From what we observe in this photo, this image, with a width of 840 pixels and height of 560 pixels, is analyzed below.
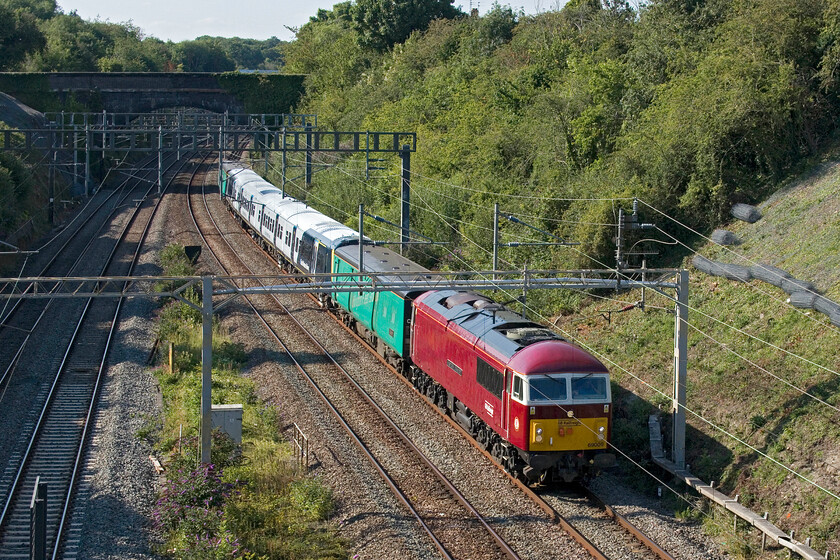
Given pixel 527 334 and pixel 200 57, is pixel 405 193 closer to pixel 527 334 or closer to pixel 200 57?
pixel 527 334

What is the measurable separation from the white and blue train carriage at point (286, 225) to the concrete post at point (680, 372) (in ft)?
44.3

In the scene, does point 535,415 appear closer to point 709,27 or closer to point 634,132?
point 634,132

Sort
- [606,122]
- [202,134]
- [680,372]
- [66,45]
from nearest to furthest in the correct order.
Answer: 1. [680,372]
2. [606,122]
3. [202,134]
4. [66,45]

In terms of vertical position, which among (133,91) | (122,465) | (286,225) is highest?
(133,91)

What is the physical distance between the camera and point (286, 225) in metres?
34.6

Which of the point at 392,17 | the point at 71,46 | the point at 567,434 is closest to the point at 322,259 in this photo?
the point at 567,434

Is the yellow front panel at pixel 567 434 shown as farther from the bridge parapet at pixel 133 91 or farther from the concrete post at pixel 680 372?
the bridge parapet at pixel 133 91

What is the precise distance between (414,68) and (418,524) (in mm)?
50714

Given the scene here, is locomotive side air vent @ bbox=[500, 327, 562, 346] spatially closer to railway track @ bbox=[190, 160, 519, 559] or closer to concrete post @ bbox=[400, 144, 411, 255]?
railway track @ bbox=[190, 160, 519, 559]

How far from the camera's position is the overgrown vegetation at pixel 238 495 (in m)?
13.7

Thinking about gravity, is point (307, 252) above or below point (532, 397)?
above

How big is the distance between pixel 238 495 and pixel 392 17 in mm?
60199

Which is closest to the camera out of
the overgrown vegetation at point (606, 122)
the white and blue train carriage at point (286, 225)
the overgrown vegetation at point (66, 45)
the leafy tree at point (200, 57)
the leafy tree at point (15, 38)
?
the overgrown vegetation at point (606, 122)

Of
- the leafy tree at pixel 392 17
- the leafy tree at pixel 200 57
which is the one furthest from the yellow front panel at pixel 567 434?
the leafy tree at pixel 200 57
